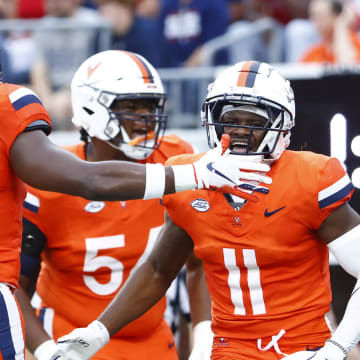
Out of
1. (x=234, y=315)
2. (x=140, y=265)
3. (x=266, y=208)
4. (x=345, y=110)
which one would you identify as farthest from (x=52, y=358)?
(x=345, y=110)

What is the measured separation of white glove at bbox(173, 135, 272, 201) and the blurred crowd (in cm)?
323

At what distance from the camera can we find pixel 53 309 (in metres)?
3.55

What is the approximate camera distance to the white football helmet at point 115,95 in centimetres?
347

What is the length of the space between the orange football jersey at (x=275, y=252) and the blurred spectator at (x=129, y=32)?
4031mm

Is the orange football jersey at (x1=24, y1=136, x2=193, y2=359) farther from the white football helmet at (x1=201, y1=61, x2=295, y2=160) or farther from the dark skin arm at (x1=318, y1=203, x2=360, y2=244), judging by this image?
the dark skin arm at (x1=318, y1=203, x2=360, y2=244)

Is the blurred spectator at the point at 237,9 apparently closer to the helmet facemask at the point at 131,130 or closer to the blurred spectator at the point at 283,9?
the blurred spectator at the point at 283,9

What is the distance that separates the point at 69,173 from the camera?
8.08 ft

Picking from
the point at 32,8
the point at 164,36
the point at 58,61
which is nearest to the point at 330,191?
the point at 58,61

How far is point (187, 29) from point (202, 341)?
4406 mm

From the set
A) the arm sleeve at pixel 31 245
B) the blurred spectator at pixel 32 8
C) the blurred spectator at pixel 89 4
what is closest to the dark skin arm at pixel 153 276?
the arm sleeve at pixel 31 245

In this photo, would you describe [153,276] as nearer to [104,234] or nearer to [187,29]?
[104,234]

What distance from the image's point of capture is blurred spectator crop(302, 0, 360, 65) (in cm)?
560

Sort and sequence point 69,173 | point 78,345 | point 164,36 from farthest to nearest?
point 164,36 < point 78,345 < point 69,173

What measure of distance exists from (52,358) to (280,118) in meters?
1.21
